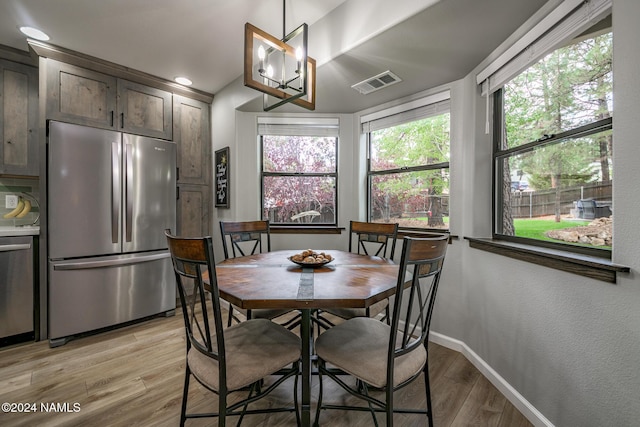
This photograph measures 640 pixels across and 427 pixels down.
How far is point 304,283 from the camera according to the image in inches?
53.1

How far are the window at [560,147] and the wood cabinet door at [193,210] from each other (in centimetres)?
309

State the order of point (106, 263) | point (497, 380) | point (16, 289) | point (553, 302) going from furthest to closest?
point (106, 263)
point (16, 289)
point (497, 380)
point (553, 302)

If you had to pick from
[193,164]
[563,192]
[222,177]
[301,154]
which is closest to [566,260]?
[563,192]

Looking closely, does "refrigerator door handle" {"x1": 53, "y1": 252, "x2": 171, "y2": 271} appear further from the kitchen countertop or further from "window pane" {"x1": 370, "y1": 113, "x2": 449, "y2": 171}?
"window pane" {"x1": 370, "y1": 113, "x2": 449, "y2": 171}

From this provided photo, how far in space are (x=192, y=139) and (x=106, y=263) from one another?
1.60 metres

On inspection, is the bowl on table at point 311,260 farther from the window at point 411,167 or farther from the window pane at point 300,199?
the window pane at point 300,199

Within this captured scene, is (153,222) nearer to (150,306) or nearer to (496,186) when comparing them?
(150,306)

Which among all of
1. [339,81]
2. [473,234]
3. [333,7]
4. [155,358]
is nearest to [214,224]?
[155,358]

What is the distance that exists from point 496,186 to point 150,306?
11.0ft

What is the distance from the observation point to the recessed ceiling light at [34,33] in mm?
2170

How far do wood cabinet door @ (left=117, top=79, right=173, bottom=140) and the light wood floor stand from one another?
6.75 ft

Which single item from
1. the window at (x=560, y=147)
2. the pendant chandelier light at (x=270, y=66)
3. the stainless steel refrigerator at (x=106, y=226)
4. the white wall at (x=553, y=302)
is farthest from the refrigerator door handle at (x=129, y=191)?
the window at (x=560, y=147)

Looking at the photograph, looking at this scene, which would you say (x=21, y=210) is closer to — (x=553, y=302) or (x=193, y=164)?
(x=193, y=164)

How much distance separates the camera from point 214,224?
3.49 meters
